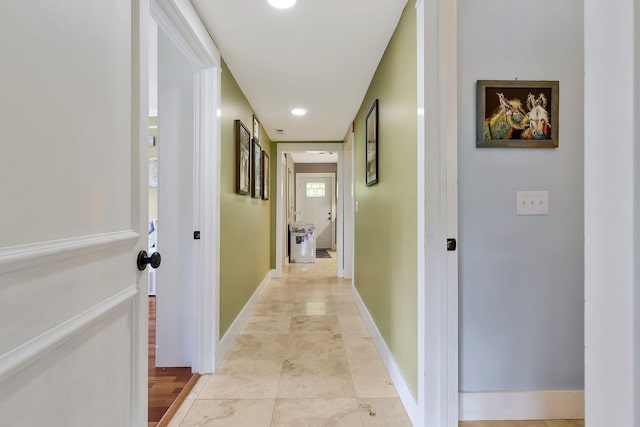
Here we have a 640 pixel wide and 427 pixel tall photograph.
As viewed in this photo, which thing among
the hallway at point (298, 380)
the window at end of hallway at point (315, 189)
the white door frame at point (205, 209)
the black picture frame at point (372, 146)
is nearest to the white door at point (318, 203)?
the window at end of hallway at point (315, 189)

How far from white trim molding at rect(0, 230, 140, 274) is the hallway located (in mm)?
1166

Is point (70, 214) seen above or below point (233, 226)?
above

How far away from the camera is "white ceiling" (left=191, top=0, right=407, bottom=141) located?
1760mm

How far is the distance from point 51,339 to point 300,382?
61.2 inches

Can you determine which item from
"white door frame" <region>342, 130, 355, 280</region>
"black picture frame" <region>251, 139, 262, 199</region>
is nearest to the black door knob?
"black picture frame" <region>251, 139, 262, 199</region>

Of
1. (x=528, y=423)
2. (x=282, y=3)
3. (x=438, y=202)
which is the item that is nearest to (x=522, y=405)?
(x=528, y=423)

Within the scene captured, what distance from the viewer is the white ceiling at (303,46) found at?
176 cm

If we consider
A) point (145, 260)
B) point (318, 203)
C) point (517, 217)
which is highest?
point (318, 203)

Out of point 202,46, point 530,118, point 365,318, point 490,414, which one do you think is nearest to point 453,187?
point 530,118

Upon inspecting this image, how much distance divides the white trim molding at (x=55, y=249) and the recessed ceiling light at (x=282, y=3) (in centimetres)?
140

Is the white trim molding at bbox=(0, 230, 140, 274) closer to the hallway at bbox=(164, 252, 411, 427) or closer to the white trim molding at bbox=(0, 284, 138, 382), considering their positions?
the white trim molding at bbox=(0, 284, 138, 382)

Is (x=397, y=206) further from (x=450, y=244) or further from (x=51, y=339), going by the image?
(x=51, y=339)

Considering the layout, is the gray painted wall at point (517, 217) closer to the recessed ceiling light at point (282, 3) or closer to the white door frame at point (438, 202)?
the white door frame at point (438, 202)

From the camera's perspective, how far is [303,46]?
2.16 metres
